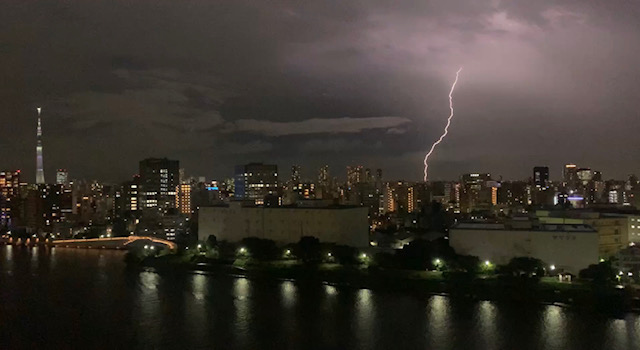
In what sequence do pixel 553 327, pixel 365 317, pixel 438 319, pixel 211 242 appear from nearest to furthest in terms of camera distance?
1. pixel 553 327
2. pixel 438 319
3. pixel 365 317
4. pixel 211 242

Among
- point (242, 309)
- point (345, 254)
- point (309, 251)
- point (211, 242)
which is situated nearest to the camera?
point (242, 309)

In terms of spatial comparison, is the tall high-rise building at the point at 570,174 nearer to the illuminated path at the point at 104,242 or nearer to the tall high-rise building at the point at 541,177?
the tall high-rise building at the point at 541,177

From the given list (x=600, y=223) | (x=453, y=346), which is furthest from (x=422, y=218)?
(x=453, y=346)

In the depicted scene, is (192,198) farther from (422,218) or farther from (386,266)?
(386,266)

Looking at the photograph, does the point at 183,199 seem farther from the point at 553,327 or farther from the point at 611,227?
the point at 553,327

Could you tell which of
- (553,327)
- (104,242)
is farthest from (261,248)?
(104,242)

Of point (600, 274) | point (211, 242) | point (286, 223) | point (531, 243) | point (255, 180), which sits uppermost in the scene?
point (255, 180)
